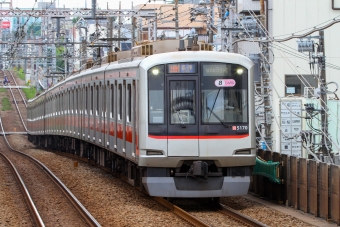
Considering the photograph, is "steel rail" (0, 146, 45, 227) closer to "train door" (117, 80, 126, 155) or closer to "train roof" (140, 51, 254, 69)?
"train door" (117, 80, 126, 155)

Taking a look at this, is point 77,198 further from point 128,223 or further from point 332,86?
point 332,86

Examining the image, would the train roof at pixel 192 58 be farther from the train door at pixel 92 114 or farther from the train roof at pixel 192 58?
the train door at pixel 92 114

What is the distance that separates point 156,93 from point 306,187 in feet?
9.22

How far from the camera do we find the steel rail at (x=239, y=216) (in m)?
10.4

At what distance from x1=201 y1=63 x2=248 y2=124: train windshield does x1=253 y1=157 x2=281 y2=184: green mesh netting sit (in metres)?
1.43

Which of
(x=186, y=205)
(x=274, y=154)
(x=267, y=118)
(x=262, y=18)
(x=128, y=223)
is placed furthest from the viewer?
(x=262, y=18)

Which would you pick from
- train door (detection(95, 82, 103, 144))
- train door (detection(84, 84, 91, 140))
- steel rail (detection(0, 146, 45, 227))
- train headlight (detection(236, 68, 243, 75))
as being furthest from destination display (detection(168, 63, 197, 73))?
train door (detection(84, 84, 91, 140))

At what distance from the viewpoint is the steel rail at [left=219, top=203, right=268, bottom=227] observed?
10.4m

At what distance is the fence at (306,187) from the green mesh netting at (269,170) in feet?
0.45

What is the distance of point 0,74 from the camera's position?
313 ft

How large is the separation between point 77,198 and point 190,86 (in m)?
3.41

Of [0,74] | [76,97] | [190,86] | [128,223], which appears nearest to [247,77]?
[190,86]

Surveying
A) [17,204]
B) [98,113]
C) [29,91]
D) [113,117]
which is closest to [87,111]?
[98,113]

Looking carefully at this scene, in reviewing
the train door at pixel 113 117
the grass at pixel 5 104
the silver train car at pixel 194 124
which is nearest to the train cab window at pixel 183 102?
the silver train car at pixel 194 124
